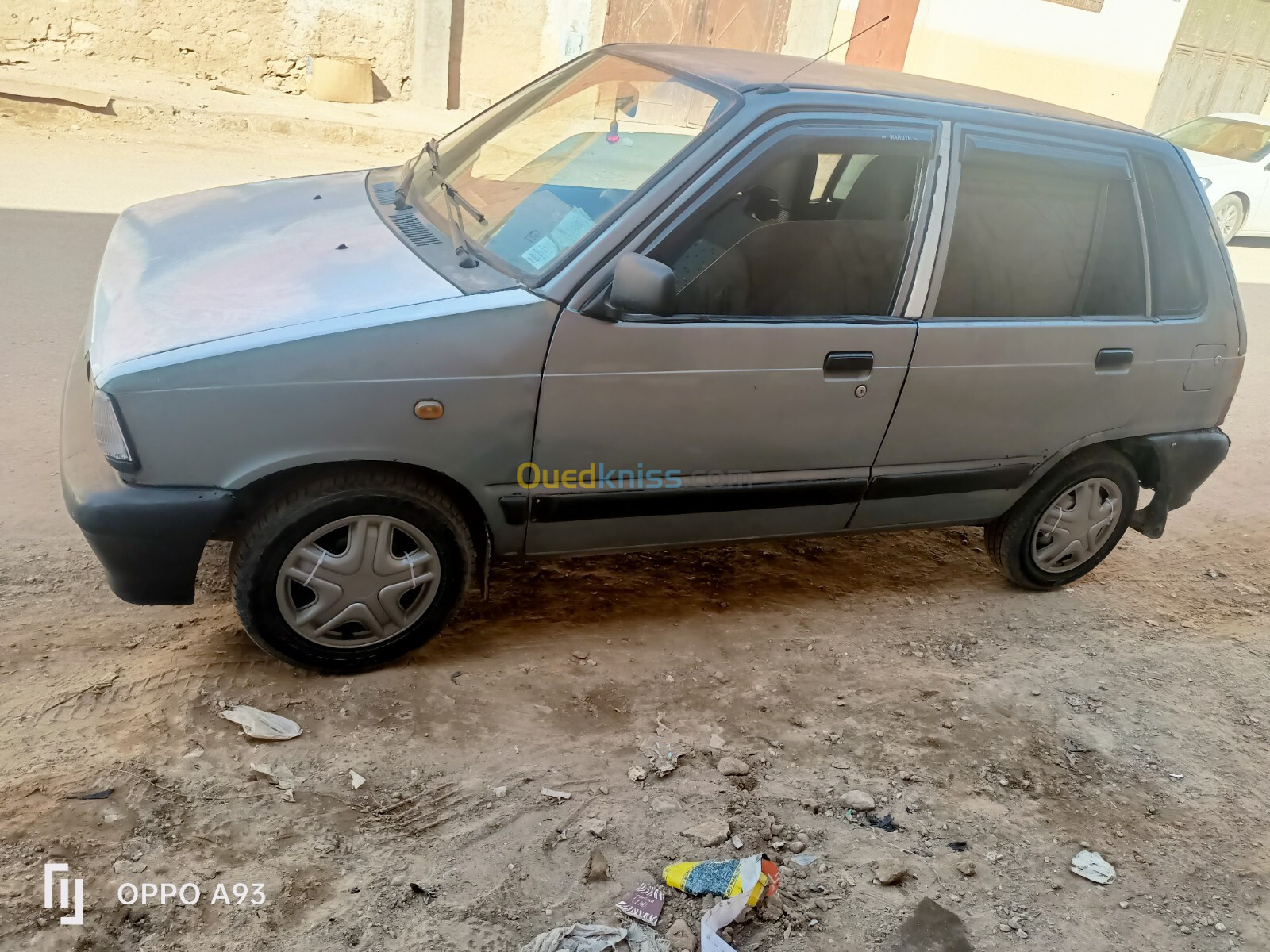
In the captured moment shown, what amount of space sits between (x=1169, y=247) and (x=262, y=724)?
142 inches

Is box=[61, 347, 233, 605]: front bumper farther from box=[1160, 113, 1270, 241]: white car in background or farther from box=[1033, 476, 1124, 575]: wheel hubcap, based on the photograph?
box=[1160, 113, 1270, 241]: white car in background

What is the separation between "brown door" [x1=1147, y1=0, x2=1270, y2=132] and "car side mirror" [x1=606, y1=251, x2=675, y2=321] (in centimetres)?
1602

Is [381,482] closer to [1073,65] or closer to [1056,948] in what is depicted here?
[1056,948]

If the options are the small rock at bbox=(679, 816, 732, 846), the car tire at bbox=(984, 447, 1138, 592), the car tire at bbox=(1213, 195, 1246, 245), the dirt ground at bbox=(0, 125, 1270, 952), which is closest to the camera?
the dirt ground at bbox=(0, 125, 1270, 952)

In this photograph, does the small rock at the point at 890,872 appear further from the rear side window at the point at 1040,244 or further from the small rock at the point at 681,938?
the rear side window at the point at 1040,244

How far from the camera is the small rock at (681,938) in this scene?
2.35 metres

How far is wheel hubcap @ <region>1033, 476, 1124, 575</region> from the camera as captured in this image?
395cm

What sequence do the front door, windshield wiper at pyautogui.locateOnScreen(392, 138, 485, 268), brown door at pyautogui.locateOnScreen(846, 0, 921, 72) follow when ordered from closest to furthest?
1. the front door
2. windshield wiper at pyautogui.locateOnScreen(392, 138, 485, 268)
3. brown door at pyautogui.locateOnScreen(846, 0, 921, 72)

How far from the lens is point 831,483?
11.1 feet

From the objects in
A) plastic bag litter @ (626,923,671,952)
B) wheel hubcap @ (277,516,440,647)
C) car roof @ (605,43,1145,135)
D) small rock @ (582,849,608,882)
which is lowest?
small rock @ (582,849,608,882)

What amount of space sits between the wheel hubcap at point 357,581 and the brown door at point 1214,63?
16.5 metres

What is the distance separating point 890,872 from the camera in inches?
104

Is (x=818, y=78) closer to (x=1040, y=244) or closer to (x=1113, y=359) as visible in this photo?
(x=1040, y=244)

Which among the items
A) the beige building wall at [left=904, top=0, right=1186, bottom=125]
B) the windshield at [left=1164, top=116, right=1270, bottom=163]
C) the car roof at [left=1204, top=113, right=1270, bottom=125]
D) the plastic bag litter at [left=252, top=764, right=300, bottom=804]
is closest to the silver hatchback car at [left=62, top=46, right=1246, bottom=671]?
the plastic bag litter at [left=252, top=764, right=300, bottom=804]
